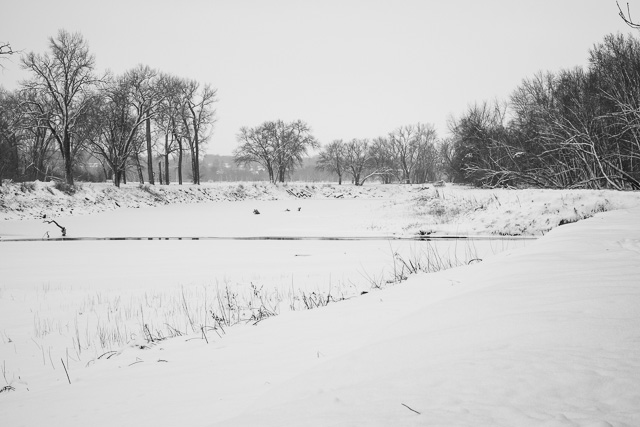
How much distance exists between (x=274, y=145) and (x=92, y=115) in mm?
29390

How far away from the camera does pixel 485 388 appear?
5.52ft

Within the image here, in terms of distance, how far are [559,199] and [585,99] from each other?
12.0 m

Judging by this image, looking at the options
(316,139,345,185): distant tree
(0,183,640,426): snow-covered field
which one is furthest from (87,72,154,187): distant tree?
(316,139,345,185): distant tree

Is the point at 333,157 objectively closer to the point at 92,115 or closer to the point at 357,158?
the point at 357,158

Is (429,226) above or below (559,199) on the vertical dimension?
below

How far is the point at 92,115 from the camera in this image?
3362cm

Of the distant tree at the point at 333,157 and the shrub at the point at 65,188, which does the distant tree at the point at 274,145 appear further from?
the shrub at the point at 65,188

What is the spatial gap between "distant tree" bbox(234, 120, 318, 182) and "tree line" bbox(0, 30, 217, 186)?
416 inches

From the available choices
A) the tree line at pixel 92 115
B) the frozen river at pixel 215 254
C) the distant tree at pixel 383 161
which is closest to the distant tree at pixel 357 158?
the distant tree at pixel 383 161

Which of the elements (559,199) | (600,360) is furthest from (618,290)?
(559,199)

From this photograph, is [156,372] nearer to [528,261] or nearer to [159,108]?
[528,261]

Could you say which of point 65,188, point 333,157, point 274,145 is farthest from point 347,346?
point 333,157

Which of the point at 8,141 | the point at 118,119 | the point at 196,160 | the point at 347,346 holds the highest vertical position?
the point at 118,119

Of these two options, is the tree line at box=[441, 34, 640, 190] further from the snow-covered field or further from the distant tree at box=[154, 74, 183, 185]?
the distant tree at box=[154, 74, 183, 185]
